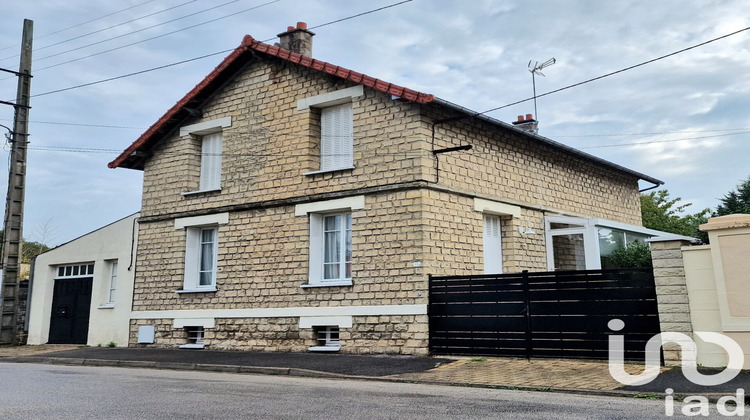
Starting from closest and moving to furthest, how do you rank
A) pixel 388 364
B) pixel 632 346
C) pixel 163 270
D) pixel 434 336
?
pixel 632 346, pixel 388 364, pixel 434 336, pixel 163 270

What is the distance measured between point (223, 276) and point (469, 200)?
6.33 meters

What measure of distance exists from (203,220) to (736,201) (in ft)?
69.7

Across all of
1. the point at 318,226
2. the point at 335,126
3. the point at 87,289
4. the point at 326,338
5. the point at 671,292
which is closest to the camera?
the point at 671,292

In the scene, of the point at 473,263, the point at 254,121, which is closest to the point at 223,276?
the point at 254,121

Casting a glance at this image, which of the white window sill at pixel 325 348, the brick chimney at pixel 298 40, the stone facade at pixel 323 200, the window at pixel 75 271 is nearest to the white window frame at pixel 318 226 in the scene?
the stone facade at pixel 323 200

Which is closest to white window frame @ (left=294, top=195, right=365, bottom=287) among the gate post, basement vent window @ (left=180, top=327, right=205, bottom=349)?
basement vent window @ (left=180, top=327, right=205, bottom=349)

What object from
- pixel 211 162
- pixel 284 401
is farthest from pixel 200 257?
pixel 284 401

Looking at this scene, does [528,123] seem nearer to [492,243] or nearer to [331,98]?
[492,243]

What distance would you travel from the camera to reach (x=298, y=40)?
16484 mm

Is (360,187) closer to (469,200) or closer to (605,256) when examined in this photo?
(469,200)

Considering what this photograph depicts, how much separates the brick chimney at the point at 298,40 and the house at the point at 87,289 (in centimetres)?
649

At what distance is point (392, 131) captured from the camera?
1355 cm

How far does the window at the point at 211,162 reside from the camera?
1680cm

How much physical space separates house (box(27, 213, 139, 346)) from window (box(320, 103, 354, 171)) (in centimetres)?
653
